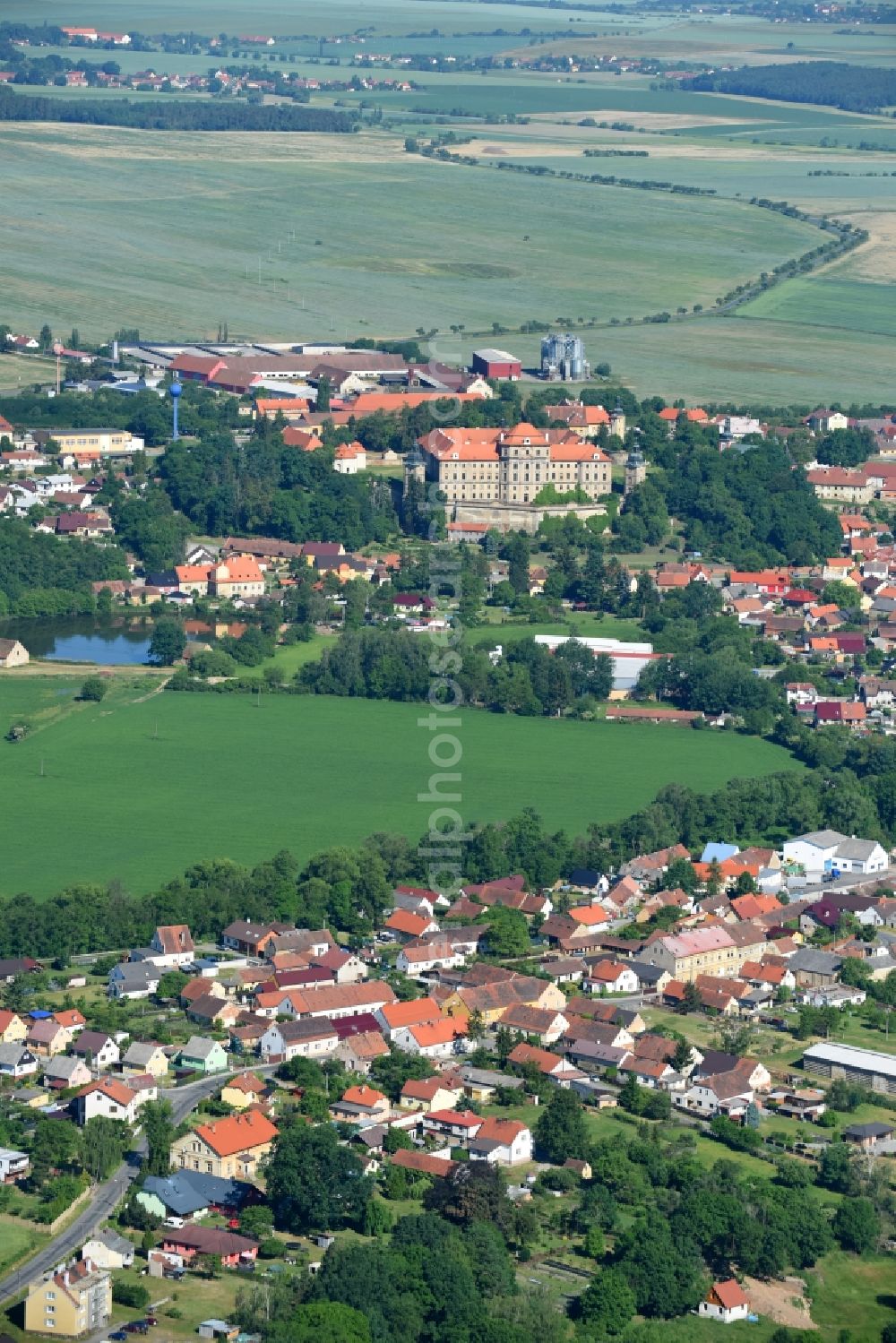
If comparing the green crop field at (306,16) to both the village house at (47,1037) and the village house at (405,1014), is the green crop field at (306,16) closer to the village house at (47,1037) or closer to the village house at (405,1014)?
the village house at (405,1014)

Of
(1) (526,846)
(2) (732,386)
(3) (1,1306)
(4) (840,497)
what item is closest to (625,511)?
(4) (840,497)

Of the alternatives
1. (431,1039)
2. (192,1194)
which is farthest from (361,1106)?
(192,1194)

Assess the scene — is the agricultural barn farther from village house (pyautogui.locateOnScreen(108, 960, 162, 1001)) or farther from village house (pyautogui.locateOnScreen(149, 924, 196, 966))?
village house (pyautogui.locateOnScreen(108, 960, 162, 1001))

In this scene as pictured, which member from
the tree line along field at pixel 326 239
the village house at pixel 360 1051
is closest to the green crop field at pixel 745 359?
the tree line along field at pixel 326 239

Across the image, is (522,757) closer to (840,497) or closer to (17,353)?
(840,497)

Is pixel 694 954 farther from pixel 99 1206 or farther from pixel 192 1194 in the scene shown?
pixel 99 1206

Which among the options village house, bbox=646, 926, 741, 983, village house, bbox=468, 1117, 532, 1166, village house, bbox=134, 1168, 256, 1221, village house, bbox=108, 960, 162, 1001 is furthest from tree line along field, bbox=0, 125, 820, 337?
village house, bbox=134, 1168, 256, 1221

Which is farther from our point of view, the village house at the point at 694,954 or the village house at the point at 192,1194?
the village house at the point at 694,954
